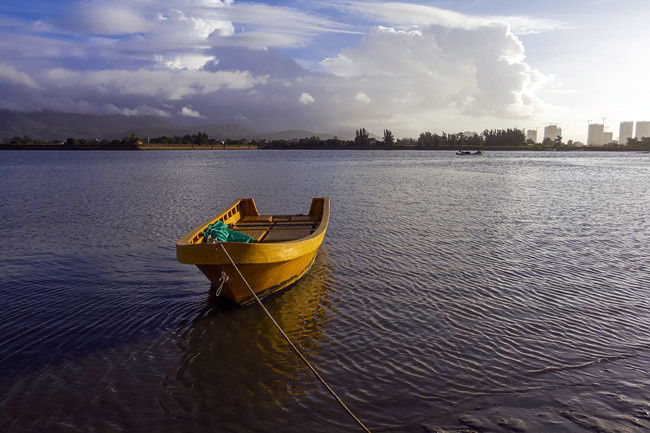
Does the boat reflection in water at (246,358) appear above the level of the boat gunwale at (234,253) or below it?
below

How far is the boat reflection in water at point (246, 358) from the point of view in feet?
19.7

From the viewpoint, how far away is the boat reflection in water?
6016 millimetres

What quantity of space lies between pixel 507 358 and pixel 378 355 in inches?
84.9

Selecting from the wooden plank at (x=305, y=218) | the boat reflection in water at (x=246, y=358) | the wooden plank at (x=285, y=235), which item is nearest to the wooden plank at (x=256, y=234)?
the wooden plank at (x=285, y=235)

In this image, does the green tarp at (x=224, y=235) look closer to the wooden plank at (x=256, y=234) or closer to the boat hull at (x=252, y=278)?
the boat hull at (x=252, y=278)

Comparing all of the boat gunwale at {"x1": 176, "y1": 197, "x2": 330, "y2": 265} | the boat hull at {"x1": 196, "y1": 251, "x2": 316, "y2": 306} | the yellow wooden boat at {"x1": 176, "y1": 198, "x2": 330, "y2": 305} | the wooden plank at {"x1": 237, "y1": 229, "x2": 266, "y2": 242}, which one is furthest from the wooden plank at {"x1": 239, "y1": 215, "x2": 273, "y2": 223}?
the boat gunwale at {"x1": 176, "y1": 197, "x2": 330, "y2": 265}

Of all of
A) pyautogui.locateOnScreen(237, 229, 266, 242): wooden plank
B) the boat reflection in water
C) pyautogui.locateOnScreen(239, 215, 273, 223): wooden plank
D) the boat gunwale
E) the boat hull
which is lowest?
the boat reflection in water

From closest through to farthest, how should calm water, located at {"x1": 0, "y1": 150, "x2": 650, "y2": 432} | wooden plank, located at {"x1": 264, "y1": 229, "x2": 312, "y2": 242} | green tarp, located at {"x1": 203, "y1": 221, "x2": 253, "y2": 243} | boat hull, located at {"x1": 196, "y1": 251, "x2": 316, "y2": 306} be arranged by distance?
1. calm water, located at {"x1": 0, "y1": 150, "x2": 650, "y2": 432}
2. boat hull, located at {"x1": 196, "y1": 251, "x2": 316, "y2": 306}
3. green tarp, located at {"x1": 203, "y1": 221, "x2": 253, "y2": 243}
4. wooden plank, located at {"x1": 264, "y1": 229, "x2": 312, "y2": 242}

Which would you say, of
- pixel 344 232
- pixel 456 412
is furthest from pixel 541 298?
pixel 344 232

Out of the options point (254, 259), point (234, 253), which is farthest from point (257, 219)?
point (234, 253)

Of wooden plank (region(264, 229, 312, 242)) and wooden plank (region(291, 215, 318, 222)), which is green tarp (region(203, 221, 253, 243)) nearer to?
wooden plank (region(264, 229, 312, 242))

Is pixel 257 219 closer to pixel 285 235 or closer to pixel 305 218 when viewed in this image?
pixel 305 218

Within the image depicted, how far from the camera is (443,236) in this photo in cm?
1641

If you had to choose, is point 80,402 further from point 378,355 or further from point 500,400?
point 500,400
